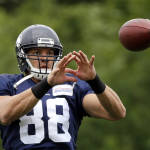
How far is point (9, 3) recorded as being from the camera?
2819 cm

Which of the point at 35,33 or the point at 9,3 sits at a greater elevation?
the point at 35,33

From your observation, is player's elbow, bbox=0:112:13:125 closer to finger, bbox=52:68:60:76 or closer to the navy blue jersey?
the navy blue jersey

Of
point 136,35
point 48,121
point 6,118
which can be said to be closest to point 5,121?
point 6,118

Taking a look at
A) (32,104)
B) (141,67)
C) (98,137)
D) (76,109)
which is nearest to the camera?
(32,104)

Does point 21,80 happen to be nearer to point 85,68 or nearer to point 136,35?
point 85,68

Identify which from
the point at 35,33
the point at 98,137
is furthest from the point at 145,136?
the point at 35,33

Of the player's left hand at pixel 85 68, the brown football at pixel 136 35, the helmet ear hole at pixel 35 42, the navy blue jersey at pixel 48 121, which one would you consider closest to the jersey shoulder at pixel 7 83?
the navy blue jersey at pixel 48 121

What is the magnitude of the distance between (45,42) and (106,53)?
40.2 feet

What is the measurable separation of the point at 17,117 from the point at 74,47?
41.9 feet

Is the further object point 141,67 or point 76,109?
point 141,67

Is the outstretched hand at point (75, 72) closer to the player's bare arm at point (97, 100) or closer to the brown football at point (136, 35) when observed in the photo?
the player's bare arm at point (97, 100)

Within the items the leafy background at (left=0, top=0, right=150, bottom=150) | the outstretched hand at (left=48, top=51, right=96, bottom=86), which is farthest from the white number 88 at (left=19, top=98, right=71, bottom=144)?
the leafy background at (left=0, top=0, right=150, bottom=150)

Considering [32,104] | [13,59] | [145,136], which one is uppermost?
[32,104]

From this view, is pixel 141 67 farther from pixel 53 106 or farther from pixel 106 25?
pixel 53 106
